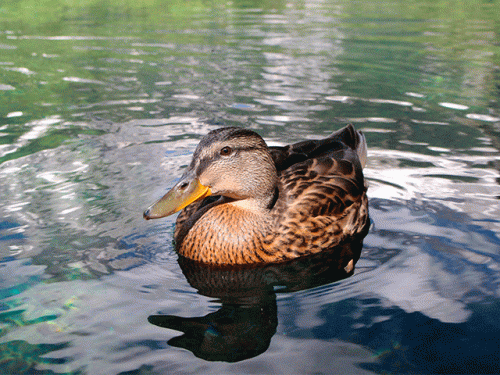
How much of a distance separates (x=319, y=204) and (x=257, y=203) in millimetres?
602

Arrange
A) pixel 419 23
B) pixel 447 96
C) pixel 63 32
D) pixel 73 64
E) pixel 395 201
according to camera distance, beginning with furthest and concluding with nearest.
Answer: pixel 419 23 → pixel 63 32 → pixel 73 64 → pixel 447 96 → pixel 395 201

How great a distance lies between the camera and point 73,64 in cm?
1180

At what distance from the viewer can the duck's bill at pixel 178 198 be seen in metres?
4.40

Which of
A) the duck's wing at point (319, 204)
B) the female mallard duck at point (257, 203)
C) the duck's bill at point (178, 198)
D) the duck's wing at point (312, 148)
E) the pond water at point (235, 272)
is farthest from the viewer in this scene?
the duck's wing at point (312, 148)

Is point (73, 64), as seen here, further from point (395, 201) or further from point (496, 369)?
point (496, 369)

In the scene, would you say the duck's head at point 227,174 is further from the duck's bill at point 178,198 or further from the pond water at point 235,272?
the pond water at point 235,272

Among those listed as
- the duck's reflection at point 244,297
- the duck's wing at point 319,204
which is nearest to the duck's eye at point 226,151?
the duck's wing at point 319,204

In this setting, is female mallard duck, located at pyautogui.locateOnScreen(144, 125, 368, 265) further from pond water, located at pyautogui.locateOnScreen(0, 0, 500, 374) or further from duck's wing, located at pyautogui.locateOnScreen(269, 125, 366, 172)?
pond water, located at pyautogui.locateOnScreen(0, 0, 500, 374)

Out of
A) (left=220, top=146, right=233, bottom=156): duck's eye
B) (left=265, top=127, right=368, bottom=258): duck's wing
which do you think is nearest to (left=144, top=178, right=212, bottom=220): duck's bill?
(left=220, top=146, right=233, bottom=156): duck's eye

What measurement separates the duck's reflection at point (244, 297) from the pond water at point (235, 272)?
16mm

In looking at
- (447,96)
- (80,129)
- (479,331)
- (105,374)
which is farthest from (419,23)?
(105,374)

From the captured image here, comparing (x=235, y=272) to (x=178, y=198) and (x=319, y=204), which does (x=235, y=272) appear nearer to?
(x=178, y=198)

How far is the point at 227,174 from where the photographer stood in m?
4.68

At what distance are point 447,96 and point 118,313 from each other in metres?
7.53
